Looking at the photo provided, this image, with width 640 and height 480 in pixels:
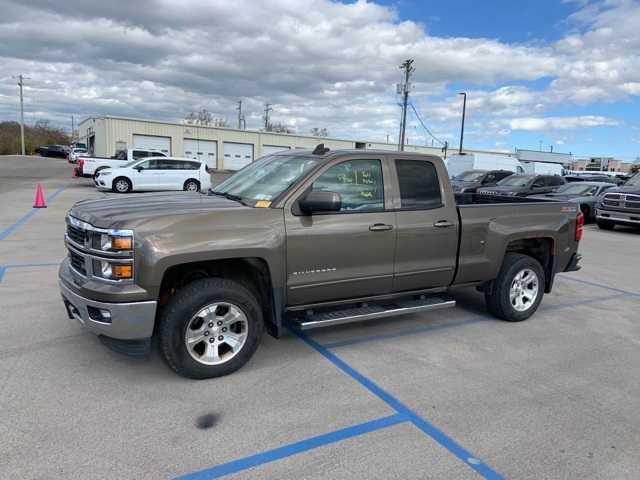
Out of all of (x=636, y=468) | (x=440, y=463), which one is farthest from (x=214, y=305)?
(x=636, y=468)

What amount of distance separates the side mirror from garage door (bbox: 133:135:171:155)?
42278 millimetres

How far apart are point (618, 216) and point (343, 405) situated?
14.0 meters

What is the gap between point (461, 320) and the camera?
5.80 m

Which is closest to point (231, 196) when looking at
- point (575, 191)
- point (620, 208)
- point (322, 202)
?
point (322, 202)

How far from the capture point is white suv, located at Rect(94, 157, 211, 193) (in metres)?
21.4

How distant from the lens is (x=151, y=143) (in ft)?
147

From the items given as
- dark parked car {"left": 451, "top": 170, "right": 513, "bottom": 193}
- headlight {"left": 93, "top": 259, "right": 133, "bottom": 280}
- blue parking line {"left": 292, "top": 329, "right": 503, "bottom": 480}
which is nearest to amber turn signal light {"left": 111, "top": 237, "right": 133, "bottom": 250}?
headlight {"left": 93, "top": 259, "right": 133, "bottom": 280}

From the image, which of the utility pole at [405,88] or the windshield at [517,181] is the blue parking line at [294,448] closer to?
the windshield at [517,181]

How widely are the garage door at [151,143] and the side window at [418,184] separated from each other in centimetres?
4171

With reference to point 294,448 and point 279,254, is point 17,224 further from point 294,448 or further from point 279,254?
point 294,448

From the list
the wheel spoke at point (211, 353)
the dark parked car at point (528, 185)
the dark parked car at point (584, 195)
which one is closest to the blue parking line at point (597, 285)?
the wheel spoke at point (211, 353)

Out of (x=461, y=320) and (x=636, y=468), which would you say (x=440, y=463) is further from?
(x=461, y=320)

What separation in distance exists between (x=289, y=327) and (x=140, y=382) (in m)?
1.67

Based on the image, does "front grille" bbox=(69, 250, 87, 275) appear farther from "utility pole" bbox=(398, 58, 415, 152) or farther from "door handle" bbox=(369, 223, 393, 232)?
"utility pole" bbox=(398, 58, 415, 152)
